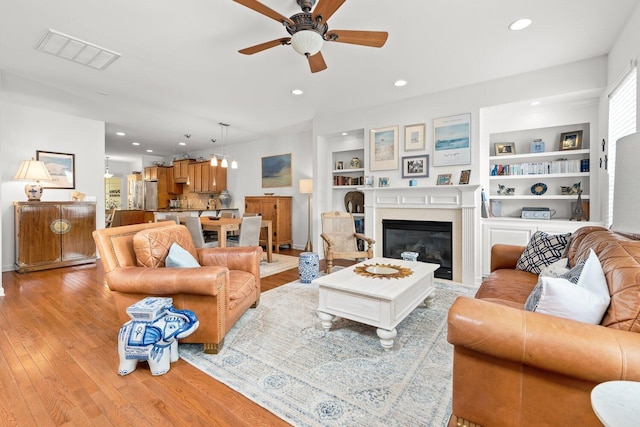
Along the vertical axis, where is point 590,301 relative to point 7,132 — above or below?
below

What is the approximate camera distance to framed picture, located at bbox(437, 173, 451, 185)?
12.9 ft

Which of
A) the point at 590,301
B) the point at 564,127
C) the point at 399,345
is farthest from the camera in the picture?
the point at 564,127

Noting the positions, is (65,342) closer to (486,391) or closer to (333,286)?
(333,286)

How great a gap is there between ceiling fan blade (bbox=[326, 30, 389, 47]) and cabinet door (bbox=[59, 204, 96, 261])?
5.12m

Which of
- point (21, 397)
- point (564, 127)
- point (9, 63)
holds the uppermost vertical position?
point (9, 63)

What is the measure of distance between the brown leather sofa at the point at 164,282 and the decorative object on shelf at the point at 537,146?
3.97m

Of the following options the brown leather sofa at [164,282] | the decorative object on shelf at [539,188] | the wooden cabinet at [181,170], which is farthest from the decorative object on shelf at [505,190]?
the wooden cabinet at [181,170]

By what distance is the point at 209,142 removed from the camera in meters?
7.32

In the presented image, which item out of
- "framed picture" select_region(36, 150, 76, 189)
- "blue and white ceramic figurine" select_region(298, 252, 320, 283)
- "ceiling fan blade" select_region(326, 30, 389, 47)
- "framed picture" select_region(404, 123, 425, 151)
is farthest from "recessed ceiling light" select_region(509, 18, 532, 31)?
"framed picture" select_region(36, 150, 76, 189)

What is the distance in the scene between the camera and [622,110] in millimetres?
2723

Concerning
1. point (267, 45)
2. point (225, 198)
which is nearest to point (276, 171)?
point (225, 198)

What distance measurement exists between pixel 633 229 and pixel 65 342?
11.3ft

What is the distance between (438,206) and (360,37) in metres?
2.64

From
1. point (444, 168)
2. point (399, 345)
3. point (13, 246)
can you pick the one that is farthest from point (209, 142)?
point (399, 345)
